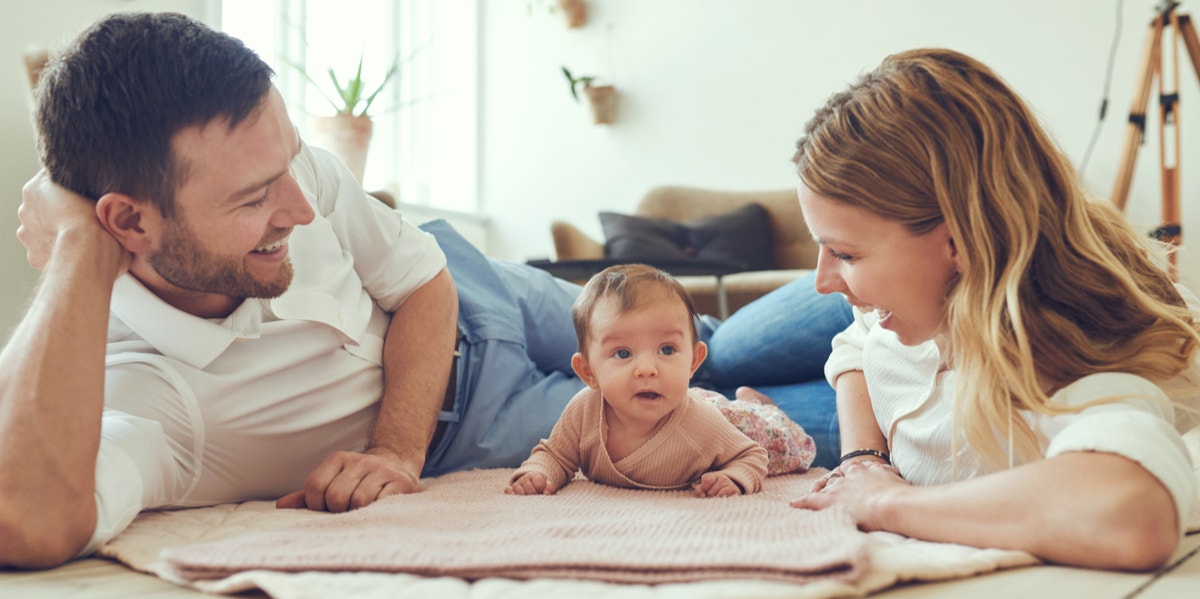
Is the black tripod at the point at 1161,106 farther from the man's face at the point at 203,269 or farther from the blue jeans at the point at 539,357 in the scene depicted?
the man's face at the point at 203,269

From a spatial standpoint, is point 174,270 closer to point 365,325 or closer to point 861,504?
point 365,325

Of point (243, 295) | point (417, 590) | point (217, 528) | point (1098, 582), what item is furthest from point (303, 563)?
point (1098, 582)

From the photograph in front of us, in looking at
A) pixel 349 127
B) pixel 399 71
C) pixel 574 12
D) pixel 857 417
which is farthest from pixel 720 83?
pixel 857 417

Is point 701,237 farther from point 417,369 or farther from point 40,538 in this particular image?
point 40,538

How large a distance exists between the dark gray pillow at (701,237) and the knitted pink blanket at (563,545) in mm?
2966

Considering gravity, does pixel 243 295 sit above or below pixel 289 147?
below

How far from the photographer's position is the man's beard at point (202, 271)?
3.84ft

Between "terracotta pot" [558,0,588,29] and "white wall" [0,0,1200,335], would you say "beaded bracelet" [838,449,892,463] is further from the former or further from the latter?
"terracotta pot" [558,0,588,29]

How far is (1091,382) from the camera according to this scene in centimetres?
93

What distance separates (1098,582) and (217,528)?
896 mm

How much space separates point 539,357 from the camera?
6.59 feet

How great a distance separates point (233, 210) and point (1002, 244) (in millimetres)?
871

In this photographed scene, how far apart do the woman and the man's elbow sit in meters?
Result: 0.75

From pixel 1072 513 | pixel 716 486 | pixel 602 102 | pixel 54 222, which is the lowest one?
pixel 716 486
